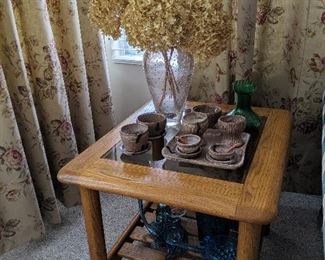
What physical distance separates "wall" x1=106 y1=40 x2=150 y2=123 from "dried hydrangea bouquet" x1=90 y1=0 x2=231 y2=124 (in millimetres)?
631

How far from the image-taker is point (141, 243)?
111 centimetres

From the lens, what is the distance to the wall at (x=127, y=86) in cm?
168

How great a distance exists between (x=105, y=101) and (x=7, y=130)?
0.54 m

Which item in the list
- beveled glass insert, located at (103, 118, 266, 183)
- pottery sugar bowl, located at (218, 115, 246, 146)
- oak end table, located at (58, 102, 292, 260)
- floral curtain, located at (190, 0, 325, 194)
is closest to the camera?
oak end table, located at (58, 102, 292, 260)

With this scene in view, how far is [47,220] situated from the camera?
1419 mm

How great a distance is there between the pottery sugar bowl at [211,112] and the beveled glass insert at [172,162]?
12 centimetres

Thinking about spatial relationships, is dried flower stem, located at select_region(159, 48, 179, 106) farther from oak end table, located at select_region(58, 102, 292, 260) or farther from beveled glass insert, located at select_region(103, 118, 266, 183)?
oak end table, located at select_region(58, 102, 292, 260)

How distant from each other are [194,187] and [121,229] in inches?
28.3

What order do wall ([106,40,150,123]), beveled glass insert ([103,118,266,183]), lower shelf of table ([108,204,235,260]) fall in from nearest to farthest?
beveled glass insert ([103,118,266,183]), lower shelf of table ([108,204,235,260]), wall ([106,40,150,123])

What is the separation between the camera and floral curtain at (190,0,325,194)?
123cm

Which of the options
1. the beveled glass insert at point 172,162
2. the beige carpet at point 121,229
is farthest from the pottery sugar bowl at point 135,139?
the beige carpet at point 121,229

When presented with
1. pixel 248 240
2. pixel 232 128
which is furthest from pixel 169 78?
pixel 248 240

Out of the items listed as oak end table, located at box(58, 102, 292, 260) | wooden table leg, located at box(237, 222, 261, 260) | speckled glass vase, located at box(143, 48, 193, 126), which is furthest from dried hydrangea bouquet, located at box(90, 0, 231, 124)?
wooden table leg, located at box(237, 222, 261, 260)

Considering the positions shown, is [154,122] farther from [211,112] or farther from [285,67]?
[285,67]
